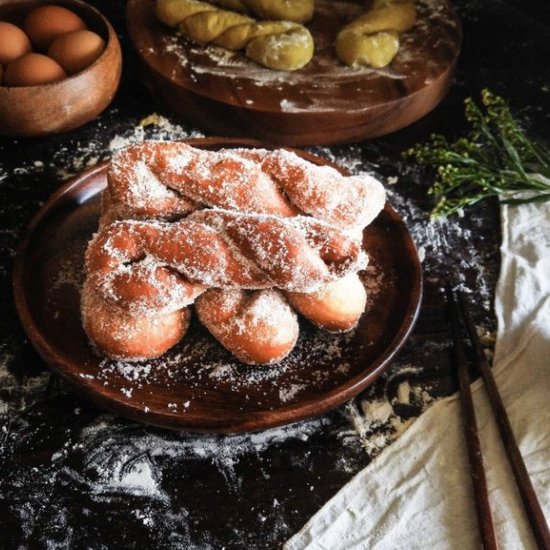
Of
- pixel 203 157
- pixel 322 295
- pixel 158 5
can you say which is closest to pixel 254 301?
pixel 322 295

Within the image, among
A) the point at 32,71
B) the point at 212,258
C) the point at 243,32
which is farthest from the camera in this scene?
the point at 243,32

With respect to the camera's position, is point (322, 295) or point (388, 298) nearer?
point (322, 295)

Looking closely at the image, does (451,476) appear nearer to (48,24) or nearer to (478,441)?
(478,441)

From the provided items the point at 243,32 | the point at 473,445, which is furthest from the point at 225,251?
the point at 243,32

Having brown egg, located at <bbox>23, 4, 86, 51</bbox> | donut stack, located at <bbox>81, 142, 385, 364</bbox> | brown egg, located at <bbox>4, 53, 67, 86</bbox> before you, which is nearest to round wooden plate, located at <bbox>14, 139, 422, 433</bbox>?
donut stack, located at <bbox>81, 142, 385, 364</bbox>

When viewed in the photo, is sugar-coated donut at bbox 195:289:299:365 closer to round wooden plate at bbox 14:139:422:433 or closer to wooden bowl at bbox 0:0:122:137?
round wooden plate at bbox 14:139:422:433

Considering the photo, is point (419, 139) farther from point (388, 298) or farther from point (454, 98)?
point (388, 298)

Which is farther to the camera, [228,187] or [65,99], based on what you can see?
[65,99]
